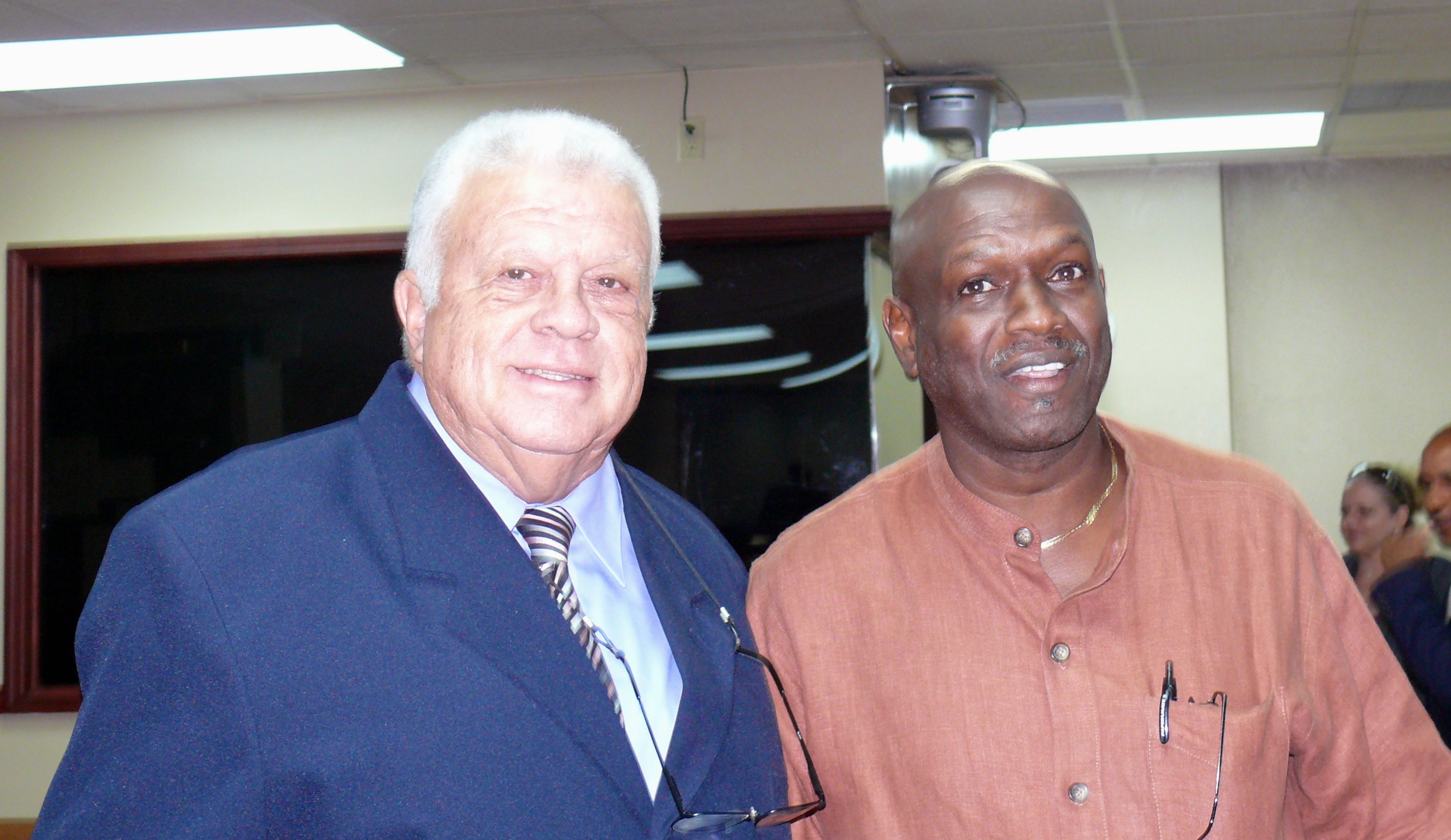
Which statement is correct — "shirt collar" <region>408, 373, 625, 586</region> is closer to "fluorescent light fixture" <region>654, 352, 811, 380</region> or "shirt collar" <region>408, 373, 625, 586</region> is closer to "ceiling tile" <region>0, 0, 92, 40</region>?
"fluorescent light fixture" <region>654, 352, 811, 380</region>

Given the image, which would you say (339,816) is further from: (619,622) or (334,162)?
(334,162)

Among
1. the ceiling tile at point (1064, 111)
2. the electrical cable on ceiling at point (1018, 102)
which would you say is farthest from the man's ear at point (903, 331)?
the ceiling tile at point (1064, 111)

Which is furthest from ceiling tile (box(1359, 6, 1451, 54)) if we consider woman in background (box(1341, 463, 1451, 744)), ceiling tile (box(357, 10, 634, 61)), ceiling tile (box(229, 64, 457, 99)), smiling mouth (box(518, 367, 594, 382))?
smiling mouth (box(518, 367, 594, 382))

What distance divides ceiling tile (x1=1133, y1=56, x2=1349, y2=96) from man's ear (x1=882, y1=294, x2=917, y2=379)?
12.8ft

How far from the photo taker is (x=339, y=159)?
5395mm

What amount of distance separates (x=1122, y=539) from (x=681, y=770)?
66 cm

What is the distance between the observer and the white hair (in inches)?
59.3

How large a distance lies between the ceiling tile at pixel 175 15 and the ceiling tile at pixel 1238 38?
2999 mm

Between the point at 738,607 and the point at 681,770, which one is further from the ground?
the point at 738,607

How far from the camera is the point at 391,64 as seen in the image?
193 inches

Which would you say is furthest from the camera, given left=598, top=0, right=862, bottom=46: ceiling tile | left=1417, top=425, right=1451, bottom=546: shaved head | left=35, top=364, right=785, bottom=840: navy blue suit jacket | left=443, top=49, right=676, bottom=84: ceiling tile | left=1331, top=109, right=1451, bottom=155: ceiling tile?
left=1331, top=109, right=1451, bottom=155: ceiling tile

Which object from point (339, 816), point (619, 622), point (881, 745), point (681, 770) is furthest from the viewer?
point (881, 745)

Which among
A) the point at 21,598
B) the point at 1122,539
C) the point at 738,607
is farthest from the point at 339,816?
the point at 21,598

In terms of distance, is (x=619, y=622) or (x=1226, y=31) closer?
(x=619, y=622)
